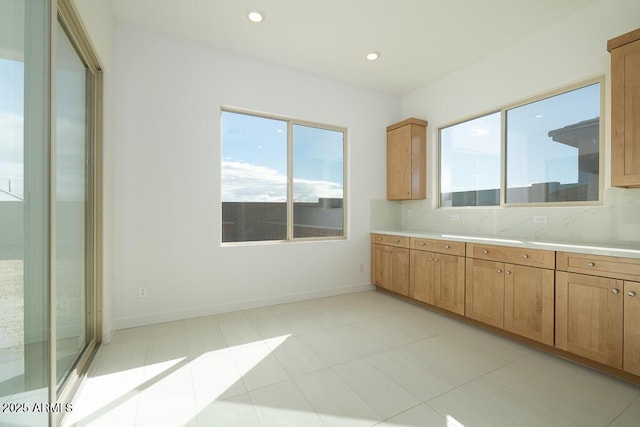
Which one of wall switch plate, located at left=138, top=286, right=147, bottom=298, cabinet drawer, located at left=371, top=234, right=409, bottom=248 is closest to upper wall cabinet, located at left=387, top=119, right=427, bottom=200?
cabinet drawer, located at left=371, top=234, right=409, bottom=248

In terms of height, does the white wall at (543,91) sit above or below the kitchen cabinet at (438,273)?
above

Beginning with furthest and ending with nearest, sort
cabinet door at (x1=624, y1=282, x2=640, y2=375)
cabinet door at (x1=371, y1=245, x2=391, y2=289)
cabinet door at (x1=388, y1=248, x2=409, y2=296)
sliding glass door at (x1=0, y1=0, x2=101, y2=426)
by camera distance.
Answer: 1. cabinet door at (x1=371, y1=245, x2=391, y2=289)
2. cabinet door at (x1=388, y1=248, x2=409, y2=296)
3. cabinet door at (x1=624, y1=282, x2=640, y2=375)
4. sliding glass door at (x1=0, y1=0, x2=101, y2=426)

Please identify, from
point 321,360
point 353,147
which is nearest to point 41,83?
point 321,360

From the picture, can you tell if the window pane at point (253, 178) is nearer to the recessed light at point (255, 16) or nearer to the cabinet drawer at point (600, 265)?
the recessed light at point (255, 16)

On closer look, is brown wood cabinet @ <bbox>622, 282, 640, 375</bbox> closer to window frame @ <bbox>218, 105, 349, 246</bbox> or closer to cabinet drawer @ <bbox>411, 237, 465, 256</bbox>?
cabinet drawer @ <bbox>411, 237, 465, 256</bbox>

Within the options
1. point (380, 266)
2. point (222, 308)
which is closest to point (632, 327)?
point (380, 266)

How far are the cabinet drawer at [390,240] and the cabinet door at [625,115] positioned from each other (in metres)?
1.97

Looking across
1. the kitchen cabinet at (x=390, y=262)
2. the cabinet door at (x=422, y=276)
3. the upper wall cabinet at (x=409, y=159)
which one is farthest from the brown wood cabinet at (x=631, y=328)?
the upper wall cabinet at (x=409, y=159)

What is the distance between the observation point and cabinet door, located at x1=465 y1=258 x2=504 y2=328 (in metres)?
2.62

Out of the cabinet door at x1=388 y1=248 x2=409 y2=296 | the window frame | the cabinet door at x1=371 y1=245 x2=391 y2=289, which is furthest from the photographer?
the cabinet door at x1=371 y1=245 x2=391 y2=289

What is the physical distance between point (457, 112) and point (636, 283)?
8.53 ft

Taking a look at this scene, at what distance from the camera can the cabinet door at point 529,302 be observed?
2283 mm

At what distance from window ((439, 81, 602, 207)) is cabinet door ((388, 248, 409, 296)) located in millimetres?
1008

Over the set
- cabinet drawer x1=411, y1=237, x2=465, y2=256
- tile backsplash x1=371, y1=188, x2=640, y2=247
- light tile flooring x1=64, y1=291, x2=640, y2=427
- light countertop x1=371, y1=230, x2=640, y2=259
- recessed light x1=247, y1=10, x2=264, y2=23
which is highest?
recessed light x1=247, y1=10, x2=264, y2=23
